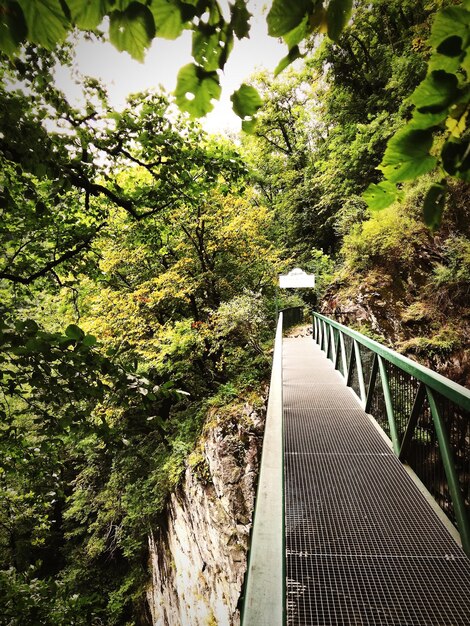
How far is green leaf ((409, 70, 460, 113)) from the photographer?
26.1 inches

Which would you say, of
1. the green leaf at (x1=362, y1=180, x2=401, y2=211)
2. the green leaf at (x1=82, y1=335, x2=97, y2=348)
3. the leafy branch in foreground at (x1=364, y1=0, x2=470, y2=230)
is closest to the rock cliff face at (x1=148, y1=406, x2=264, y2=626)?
the green leaf at (x1=82, y1=335, x2=97, y2=348)

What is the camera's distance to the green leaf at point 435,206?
761 millimetres

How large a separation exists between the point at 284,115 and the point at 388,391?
82.7 feet

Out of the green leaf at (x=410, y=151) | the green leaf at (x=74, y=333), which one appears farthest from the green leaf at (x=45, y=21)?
the green leaf at (x=74, y=333)

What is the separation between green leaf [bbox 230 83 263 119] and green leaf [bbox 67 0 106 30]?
0.39 m

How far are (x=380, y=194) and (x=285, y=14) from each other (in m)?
0.52

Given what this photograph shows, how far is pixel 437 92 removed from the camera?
26.8 inches

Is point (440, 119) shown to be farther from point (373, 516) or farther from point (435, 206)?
point (373, 516)

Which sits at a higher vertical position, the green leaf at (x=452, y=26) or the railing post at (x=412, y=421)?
the green leaf at (x=452, y=26)

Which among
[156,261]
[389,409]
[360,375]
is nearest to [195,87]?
[389,409]

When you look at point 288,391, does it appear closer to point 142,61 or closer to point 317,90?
point 142,61

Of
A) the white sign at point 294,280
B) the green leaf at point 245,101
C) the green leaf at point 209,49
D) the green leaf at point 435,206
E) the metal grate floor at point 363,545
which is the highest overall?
the white sign at point 294,280

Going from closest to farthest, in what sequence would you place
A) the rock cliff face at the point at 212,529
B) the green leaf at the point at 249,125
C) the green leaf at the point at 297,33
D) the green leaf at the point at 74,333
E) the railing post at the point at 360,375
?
the green leaf at the point at 297,33, the green leaf at the point at 249,125, the green leaf at the point at 74,333, the railing post at the point at 360,375, the rock cliff face at the point at 212,529

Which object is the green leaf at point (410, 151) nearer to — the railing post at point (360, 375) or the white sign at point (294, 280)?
the railing post at point (360, 375)
